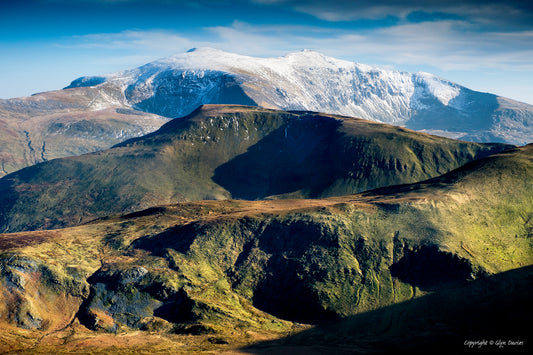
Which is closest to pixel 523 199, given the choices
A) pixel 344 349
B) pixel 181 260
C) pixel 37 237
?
pixel 344 349

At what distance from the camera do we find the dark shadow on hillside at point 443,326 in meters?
107

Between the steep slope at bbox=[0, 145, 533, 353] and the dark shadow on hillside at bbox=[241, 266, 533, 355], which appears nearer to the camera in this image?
the dark shadow on hillside at bbox=[241, 266, 533, 355]

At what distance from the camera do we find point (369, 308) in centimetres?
14012

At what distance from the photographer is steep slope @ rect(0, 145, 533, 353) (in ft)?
402

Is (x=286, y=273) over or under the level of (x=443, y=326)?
over

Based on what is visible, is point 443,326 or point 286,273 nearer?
point 443,326

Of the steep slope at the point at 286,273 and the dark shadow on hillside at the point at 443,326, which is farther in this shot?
the steep slope at the point at 286,273

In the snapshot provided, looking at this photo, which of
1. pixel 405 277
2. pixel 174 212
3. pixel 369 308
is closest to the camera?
pixel 369 308

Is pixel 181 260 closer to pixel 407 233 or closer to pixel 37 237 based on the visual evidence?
pixel 37 237

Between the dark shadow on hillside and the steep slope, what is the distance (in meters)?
0.66

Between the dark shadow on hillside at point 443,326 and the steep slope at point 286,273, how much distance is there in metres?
0.66

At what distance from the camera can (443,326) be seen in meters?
121

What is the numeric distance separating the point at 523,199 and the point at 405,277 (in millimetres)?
72217

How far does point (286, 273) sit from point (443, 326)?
56.7m
